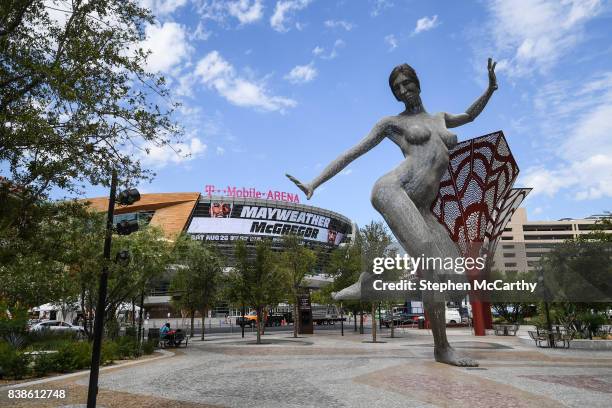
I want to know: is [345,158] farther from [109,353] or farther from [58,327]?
[58,327]

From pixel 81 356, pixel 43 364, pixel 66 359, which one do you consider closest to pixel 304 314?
pixel 81 356

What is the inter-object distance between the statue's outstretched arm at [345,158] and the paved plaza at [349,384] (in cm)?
426

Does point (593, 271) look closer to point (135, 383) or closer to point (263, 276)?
point (263, 276)

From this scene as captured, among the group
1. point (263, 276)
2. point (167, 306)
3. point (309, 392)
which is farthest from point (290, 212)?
point (309, 392)

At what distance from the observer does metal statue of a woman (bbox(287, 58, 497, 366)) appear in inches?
396

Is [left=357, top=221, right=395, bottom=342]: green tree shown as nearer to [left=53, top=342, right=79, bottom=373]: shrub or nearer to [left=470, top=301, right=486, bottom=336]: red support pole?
[left=470, top=301, right=486, bottom=336]: red support pole

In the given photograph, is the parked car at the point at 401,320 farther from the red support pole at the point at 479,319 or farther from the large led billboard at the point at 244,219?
the large led billboard at the point at 244,219

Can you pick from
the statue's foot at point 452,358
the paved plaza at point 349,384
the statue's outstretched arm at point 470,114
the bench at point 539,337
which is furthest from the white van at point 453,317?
the statue's outstretched arm at point 470,114

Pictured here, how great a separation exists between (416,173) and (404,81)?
2422mm

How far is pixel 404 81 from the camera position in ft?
36.9

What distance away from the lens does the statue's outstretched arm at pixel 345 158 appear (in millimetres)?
10430

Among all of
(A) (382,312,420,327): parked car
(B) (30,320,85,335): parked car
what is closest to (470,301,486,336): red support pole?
(A) (382,312,420,327): parked car

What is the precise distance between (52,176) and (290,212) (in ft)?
236

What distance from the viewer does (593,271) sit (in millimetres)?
20891
